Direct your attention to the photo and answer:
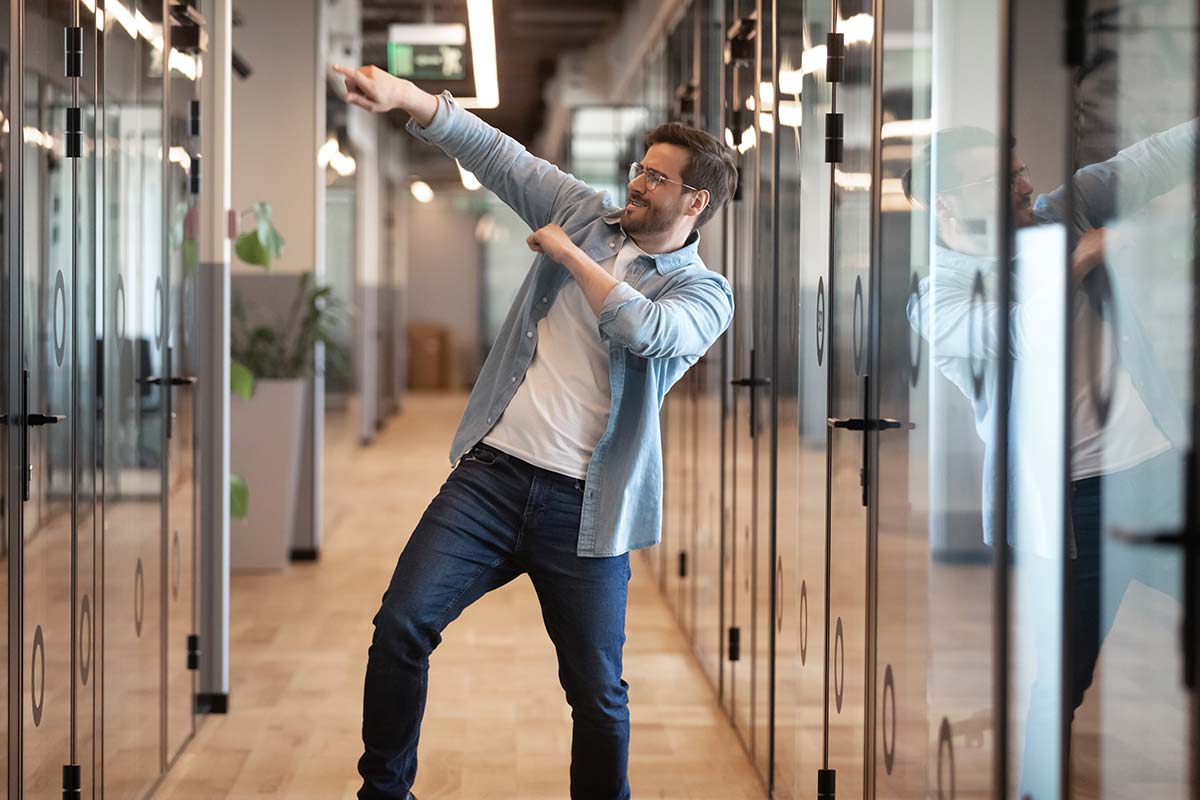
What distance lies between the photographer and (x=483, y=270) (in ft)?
66.7

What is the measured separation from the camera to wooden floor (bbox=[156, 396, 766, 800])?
3438mm

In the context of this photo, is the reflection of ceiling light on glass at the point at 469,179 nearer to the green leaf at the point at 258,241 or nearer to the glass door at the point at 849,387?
the glass door at the point at 849,387

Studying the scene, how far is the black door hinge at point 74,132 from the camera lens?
2.63m

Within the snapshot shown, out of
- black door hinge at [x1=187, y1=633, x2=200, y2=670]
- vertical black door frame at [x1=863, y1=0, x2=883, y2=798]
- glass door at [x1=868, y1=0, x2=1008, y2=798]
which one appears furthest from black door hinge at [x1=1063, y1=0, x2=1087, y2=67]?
black door hinge at [x1=187, y1=633, x2=200, y2=670]

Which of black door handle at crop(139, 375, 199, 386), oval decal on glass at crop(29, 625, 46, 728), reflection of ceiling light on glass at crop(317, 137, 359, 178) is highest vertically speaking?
reflection of ceiling light on glass at crop(317, 137, 359, 178)

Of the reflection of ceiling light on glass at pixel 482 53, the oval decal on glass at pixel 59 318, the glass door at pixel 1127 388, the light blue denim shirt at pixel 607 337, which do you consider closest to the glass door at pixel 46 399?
the oval decal on glass at pixel 59 318

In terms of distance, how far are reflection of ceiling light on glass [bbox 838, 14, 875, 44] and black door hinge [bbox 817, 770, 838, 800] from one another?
1.45m

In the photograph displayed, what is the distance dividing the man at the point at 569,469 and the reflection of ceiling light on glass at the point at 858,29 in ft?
1.11

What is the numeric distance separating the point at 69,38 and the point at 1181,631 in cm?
224

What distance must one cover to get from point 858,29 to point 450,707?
2469 millimetres

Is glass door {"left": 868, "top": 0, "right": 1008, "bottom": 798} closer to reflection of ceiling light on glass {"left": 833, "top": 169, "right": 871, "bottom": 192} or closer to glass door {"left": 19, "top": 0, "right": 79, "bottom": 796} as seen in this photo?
reflection of ceiling light on glass {"left": 833, "top": 169, "right": 871, "bottom": 192}

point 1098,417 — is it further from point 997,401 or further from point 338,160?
point 338,160

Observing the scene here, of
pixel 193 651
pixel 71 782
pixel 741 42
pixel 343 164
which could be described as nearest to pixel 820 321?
pixel 741 42

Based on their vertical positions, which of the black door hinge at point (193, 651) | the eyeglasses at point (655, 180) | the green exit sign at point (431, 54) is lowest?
the black door hinge at point (193, 651)
